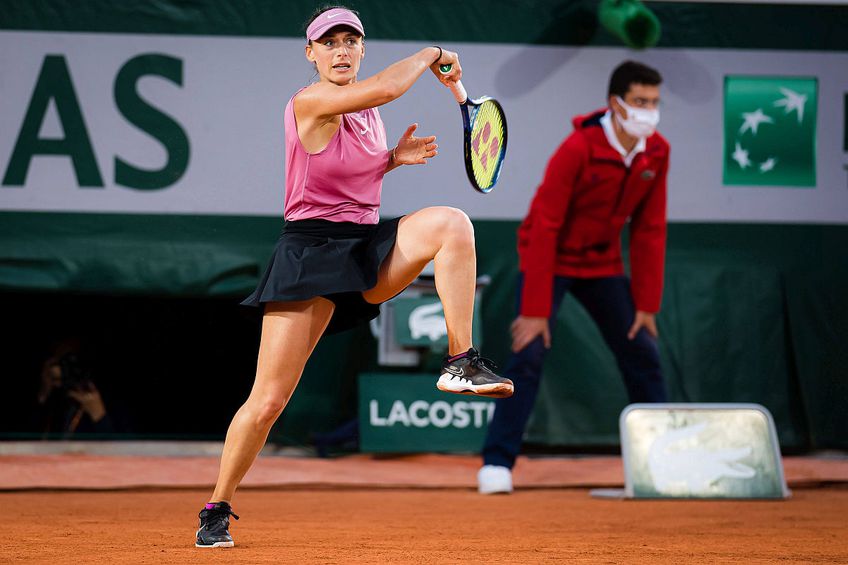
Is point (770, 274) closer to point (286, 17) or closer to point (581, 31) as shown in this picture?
point (581, 31)

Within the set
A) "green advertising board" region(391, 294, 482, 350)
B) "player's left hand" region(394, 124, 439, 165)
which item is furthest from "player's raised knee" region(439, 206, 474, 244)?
"green advertising board" region(391, 294, 482, 350)

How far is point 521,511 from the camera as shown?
16.5ft

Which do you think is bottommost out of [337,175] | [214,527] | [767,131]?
[214,527]

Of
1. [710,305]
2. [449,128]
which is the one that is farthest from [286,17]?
[710,305]

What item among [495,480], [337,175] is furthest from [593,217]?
[337,175]

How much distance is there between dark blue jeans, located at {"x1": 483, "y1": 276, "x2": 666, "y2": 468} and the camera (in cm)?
570

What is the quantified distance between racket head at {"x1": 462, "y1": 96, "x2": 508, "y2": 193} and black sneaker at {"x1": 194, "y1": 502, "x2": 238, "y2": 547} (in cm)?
130

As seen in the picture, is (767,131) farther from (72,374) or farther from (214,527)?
(214,527)

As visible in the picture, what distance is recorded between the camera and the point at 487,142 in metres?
4.04

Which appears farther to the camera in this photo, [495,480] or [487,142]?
[495,480]

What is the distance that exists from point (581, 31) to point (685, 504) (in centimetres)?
301

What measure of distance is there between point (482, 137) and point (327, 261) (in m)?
0.77

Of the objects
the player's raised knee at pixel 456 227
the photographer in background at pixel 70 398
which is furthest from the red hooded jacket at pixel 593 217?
the photographer in background at pixel 70 398

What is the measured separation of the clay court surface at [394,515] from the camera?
3.64 meters
